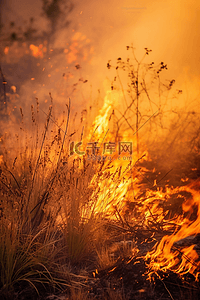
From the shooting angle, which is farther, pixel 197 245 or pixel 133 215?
pixel 133 215

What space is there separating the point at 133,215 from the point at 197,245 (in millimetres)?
1109

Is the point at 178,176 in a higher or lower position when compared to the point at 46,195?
higher

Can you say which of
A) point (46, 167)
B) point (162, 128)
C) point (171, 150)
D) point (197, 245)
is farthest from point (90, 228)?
point (162, 128)

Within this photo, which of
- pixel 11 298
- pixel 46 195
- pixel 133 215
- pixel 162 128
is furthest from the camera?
pixel 162 128

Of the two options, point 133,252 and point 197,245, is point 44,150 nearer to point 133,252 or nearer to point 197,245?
point 133,252

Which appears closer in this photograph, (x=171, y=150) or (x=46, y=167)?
(x=46, y=167)

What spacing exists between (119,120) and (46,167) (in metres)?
2.56

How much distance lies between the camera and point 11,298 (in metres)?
2.13

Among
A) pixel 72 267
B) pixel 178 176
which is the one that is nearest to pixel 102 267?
pixel 72 267

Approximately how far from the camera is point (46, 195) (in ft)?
9.98

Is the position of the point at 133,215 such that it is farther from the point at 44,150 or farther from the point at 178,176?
the point at 44,150

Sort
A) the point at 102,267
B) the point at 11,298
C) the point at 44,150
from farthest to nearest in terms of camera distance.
Result: the point at 44,150 < the point at 102,267 < the point at 11,298

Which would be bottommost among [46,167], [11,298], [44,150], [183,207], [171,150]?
[11,298]

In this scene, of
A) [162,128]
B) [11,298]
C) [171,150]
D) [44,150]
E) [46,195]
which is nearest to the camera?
[11,298]
